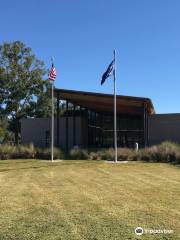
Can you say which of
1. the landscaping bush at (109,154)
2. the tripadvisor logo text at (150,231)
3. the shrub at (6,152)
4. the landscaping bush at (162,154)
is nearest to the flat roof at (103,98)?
the landscaping bush at (109,154)

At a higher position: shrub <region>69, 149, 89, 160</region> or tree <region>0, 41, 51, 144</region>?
tree <region>0, 41, 51, 144</region>

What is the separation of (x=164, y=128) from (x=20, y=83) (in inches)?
601

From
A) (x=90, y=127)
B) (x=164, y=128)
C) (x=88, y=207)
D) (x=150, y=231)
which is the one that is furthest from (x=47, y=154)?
(x=150, y=231)

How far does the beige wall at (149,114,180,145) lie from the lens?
3394 centimetres

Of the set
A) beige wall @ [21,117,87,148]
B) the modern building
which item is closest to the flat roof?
the modern building

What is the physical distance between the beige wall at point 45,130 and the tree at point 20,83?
1.84 meters

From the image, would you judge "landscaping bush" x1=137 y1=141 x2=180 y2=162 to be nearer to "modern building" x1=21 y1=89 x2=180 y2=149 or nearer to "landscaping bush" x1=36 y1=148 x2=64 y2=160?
"landscaping bush" x1=36 y1=148 x2=64 y2=160

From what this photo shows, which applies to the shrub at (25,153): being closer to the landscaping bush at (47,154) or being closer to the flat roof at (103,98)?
the landscaping bush at (47,154)

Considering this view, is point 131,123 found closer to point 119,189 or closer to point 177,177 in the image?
point 177,177

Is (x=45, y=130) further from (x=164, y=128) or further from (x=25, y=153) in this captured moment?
(x=164, y=128)

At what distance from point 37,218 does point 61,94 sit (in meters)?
24.5

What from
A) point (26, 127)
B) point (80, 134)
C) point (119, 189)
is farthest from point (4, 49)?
point (119, 189)

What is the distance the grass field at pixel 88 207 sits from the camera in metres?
8.07

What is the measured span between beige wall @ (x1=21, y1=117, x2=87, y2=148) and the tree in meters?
1.84
